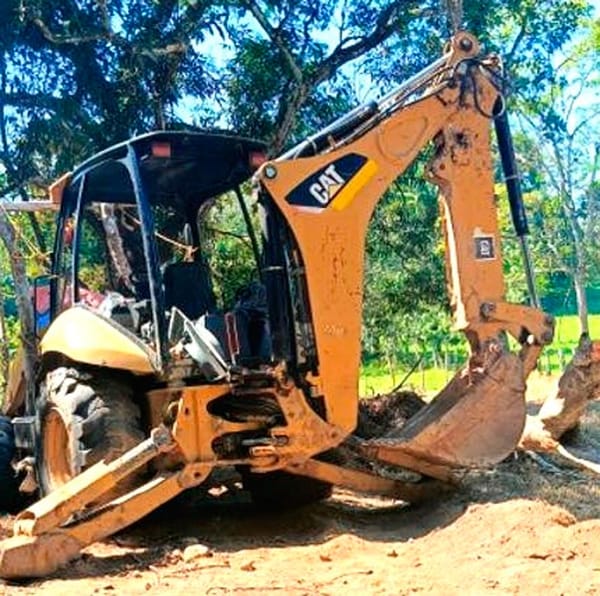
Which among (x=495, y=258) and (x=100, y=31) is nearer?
(x=495, y=258)

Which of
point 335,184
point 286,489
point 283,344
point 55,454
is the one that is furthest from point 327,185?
point 55,454

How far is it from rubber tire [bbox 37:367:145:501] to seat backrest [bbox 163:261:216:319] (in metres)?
0.74

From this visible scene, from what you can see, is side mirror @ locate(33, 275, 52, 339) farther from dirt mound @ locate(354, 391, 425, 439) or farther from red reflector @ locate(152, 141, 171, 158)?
dirt mound @ locate(354, 391, 425, 439)

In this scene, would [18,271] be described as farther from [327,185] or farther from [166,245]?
[327,185]

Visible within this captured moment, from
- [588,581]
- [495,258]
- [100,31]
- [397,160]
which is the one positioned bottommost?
[588,581]

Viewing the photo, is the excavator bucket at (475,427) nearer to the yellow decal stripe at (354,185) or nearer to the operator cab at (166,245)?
the operator cab at (166,245)

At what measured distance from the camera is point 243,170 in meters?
7.09

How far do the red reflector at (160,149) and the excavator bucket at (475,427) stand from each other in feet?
7.03

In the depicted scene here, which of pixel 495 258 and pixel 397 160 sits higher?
pixel 397 160

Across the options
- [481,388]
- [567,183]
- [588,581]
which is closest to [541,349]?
[481,388]

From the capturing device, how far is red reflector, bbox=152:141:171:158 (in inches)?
250

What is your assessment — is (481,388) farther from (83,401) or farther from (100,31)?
(100,31)

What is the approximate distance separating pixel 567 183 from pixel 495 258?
68.6ft

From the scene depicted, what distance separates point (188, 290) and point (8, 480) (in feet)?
6.83
